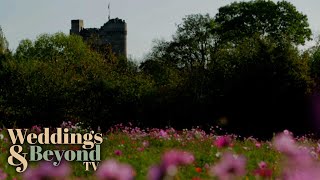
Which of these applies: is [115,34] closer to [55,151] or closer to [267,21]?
[267,21]

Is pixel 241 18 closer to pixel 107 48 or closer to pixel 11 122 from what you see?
pixel 107 48

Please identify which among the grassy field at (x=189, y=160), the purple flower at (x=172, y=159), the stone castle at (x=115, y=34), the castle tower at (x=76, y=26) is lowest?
the grassy field at (x=189, y=160)

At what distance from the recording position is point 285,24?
4900cm

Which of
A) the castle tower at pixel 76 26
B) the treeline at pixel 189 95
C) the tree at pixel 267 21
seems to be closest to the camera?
the treeline at pixel 189 95

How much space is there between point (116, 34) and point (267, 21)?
139 ft

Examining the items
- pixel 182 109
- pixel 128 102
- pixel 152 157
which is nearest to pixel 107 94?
pixel 128 102

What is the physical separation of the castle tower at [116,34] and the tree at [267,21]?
40174 millimetres

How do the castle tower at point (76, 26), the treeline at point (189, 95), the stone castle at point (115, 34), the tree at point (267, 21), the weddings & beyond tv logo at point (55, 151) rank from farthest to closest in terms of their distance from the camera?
the castle tower at point (76, 26) → the stone castle at point (115, 34) → the tree at point (267, 21) → the treeline at point (189, 95) → the weddings & beyond tv logo at point (55, 151)

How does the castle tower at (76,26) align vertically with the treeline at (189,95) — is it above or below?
above

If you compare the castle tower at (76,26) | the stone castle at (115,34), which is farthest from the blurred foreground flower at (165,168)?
the castle tower at (76,26)

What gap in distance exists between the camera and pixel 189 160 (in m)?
1.54

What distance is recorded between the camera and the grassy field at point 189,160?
1319 mm

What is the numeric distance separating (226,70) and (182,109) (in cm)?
278

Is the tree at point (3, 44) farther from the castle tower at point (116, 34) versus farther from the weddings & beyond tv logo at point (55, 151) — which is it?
the castle tower at point (116, 34)
